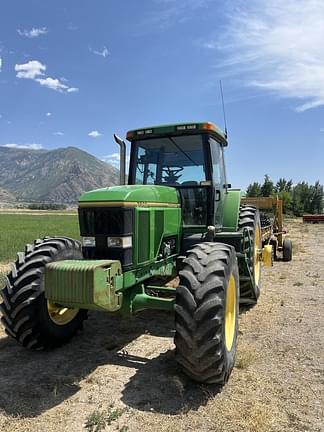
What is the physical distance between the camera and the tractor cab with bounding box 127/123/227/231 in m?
6.15

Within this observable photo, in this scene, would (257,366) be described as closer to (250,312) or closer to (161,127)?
(250,312)

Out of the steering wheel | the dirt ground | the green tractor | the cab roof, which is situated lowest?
the dirt ground

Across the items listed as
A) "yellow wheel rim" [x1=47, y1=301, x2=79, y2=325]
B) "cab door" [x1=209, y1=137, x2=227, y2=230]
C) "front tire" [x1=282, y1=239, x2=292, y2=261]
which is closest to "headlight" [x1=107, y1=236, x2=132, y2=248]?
"yellow wheel rim" [x1=47, y1=301, x2=79, y2=325]

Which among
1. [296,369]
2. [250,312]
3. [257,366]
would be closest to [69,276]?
[257,366]

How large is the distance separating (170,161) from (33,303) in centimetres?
290

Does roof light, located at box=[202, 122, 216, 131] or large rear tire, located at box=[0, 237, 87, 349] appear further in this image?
roof light, located at box=[202, 122, 216, 131]

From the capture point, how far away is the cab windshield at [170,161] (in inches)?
245

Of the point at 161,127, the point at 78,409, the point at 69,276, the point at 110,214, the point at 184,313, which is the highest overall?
the point at 161,127

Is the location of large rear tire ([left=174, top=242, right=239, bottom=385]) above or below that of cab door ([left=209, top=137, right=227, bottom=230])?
below

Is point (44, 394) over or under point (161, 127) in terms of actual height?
under

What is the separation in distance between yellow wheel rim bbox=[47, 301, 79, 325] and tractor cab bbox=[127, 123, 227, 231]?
2045 mm

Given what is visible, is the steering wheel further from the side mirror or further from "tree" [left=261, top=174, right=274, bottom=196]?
"tree" [left=261, top=174, right=274, bottom=196]

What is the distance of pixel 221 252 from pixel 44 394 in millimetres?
2281

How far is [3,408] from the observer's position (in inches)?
151
